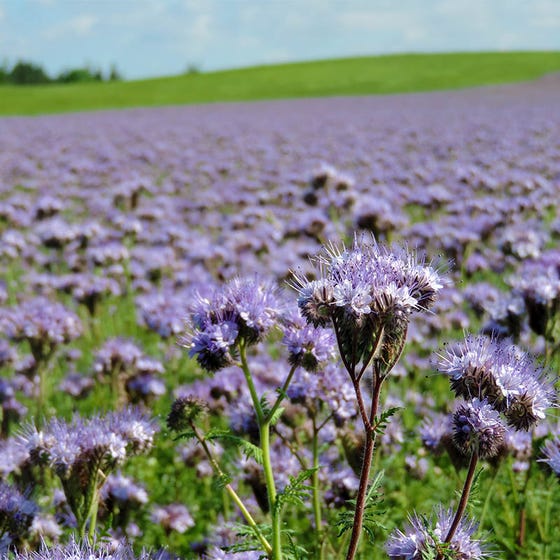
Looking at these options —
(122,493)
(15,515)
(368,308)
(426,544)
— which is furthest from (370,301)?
(122,493)

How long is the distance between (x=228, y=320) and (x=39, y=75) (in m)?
113

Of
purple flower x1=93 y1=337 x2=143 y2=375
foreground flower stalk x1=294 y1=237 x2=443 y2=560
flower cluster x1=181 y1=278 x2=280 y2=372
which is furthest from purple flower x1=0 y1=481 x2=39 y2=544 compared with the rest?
purple flower x1=93 y1=337 x2=143 y2=375

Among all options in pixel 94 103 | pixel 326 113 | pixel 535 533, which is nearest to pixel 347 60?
pixel 94 103

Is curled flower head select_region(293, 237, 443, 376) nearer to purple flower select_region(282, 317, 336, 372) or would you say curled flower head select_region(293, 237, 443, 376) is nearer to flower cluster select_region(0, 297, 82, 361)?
purple flower select_region(282, 317, 336, 372)

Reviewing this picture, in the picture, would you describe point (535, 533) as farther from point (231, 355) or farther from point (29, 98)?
point (29, 98)

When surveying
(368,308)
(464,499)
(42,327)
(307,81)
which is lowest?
(42,327)

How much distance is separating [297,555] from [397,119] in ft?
83.9

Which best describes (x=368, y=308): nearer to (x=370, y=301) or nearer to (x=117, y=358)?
(x=370, y=301)

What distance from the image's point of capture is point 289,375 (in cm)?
192

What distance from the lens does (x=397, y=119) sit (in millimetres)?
25953

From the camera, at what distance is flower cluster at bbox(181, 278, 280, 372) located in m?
2.06

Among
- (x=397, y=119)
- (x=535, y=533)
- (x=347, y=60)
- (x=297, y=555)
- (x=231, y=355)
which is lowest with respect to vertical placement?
(x=535, y=533)

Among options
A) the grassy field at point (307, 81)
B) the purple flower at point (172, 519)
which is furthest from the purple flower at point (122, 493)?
the grassy field at point (307, 81)

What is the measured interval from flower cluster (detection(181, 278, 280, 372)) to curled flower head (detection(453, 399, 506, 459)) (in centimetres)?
70
